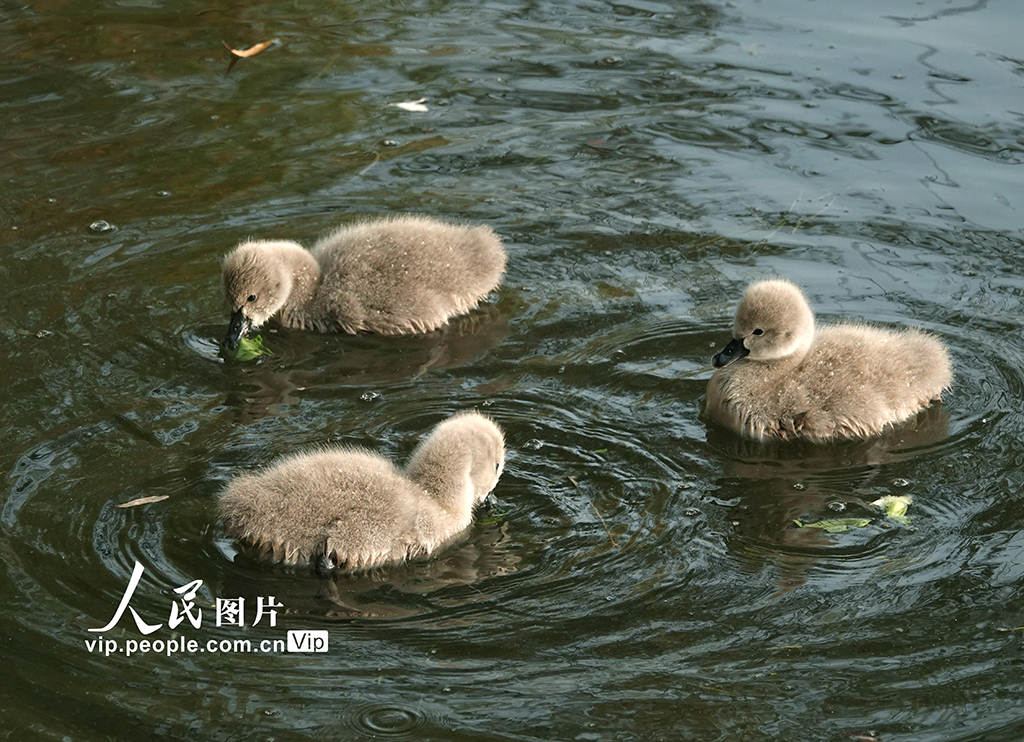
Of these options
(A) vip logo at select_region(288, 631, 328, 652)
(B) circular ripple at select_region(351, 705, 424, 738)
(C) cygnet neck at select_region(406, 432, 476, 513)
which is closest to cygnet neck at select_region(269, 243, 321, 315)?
(C) cygnet neck at select_region(406, 432, 476, 513)

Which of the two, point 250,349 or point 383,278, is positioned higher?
point 383,278

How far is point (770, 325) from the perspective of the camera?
555 cm

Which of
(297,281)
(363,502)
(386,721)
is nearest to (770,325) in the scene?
(363,502)

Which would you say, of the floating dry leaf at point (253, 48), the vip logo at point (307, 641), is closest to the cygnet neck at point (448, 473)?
the vip logo at point (307, 641)

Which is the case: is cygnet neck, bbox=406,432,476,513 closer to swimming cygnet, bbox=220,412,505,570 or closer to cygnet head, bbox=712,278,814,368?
swimming cygnet, bbox=220,412,505,570

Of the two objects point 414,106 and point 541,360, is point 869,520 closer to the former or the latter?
point 541,360

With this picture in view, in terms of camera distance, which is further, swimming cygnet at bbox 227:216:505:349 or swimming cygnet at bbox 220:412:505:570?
swimming cygnet at bbox 227:216:505:349

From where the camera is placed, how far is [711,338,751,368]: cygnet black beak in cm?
564

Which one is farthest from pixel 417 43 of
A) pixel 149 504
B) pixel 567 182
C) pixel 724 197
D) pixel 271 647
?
pixel 271 647

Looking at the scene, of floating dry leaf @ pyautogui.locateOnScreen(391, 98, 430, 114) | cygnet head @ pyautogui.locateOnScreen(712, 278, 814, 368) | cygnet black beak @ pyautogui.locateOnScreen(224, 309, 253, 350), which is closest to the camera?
cygnet head @ pyautogui.locateOnScreen(712, 278, 814, 368)

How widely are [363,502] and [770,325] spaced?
1.94m

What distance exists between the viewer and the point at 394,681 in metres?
4.03

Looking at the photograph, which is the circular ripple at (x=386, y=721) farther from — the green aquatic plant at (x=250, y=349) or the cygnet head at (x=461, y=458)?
the green aquatic plant at (x=250, y=349)

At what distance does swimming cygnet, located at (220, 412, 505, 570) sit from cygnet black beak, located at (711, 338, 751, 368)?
48.3 inches
